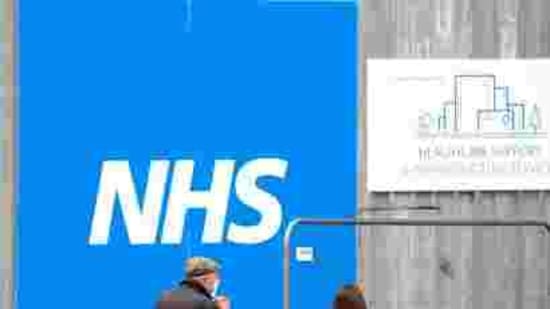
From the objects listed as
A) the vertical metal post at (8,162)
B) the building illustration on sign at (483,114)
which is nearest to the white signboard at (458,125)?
the building illustration on sign at (483,114)

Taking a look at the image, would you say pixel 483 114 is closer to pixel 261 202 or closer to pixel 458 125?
pixel 458 125

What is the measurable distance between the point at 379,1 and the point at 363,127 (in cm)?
110

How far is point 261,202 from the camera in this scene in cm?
1295

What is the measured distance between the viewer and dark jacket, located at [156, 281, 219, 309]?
32.4 ft

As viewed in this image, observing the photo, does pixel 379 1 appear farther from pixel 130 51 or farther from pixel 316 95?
pixel 130 51

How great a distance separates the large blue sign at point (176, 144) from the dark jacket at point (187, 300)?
2899 millimetres

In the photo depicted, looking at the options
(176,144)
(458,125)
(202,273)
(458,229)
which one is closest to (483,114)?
(458,125)

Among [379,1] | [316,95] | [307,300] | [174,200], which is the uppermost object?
[379,1]

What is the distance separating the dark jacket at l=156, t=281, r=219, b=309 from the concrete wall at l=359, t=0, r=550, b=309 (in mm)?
3291

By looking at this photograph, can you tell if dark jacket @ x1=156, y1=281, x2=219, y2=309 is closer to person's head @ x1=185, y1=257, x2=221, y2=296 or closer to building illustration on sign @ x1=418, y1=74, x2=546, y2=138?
person's head @ x1=185, y1=257, x2=221, y2=296

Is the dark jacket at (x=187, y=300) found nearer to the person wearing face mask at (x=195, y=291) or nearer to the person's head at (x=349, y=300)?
the person wearing face mask at (x=195, y=291)

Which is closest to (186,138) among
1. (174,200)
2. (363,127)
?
(174,200)

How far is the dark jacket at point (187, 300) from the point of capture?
9.88 m

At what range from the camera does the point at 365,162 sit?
13.0 m
